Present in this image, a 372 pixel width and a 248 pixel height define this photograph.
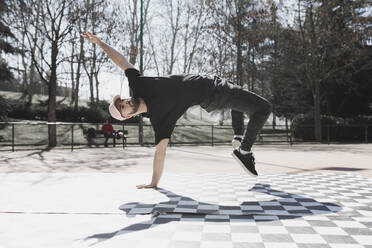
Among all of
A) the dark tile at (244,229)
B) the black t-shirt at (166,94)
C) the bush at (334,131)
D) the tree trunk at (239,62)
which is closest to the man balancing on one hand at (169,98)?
the black t-shirt at (166,94)

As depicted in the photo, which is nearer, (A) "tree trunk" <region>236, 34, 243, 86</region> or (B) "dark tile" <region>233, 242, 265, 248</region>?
(B) "dark tile" <region>233, 242, 265, 248</region>

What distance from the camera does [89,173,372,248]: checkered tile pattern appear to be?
6.55 feet

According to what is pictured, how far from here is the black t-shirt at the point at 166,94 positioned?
10.9ft

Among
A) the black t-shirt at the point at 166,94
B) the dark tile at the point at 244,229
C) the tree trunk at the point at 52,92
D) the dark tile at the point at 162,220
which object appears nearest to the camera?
the dark tile at the point at 244,229

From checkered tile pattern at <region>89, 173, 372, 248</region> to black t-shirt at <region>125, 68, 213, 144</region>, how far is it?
32.9 inches

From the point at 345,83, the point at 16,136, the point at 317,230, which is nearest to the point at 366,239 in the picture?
the point at 317,230

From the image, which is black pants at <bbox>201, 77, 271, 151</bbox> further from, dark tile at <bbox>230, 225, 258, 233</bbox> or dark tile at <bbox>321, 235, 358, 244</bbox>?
dark tile at <bbox>321, 235, 358, 244</bbox>

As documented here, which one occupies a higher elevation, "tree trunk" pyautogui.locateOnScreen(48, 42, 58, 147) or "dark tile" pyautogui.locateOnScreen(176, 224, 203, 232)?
"tree trunk" pyautogui.locateOnScreen(48, 42, 58, 147)

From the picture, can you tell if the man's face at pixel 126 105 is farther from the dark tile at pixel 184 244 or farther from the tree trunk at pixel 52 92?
the tree trunk at pixel 52 92

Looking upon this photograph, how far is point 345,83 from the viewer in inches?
773

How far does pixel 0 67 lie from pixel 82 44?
4.57 m

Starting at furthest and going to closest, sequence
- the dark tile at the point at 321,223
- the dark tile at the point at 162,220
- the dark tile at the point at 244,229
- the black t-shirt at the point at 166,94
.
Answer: the black t-shirt at the point at 166,94 → the dark tile at the point at 162,220 → the dark tile at the point at 321,223 → the dark tile at the point at 244,229

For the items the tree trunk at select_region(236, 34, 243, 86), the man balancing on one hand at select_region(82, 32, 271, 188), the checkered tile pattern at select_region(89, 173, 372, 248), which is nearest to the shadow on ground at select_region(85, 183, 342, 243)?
the checkered tile pattern at select_region(89, 173, 372, 248)

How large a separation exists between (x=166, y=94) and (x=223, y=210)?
1375 millimetres
